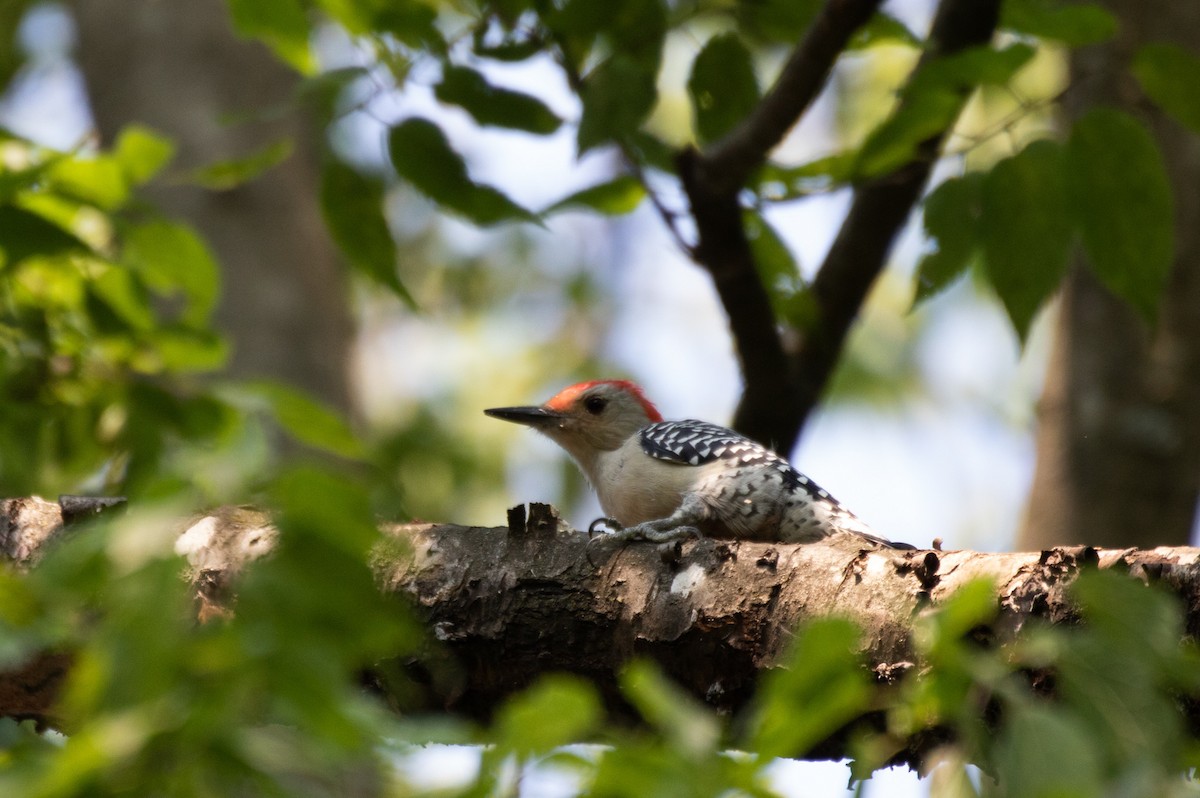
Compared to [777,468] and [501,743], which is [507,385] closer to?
[777,468]

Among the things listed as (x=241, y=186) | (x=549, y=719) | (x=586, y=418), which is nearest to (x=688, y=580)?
(x=549, y=719)

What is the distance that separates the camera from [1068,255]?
3264mm

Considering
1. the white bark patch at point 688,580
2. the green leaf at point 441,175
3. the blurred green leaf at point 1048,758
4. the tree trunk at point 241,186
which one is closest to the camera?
the blurred green leaf at point 1048,758

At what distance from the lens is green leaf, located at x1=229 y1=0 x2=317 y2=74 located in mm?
3266

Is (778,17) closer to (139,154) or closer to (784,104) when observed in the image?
(784,104)

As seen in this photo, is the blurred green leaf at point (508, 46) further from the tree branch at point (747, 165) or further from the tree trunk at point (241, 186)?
the tree trunk at point (241, 186)

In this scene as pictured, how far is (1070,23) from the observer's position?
3293mm

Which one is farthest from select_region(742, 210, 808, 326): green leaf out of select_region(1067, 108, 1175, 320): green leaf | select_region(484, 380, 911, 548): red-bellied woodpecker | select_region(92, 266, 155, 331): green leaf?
select_region(92, 266, 155, 331): green leaf

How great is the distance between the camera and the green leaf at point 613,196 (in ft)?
12.3

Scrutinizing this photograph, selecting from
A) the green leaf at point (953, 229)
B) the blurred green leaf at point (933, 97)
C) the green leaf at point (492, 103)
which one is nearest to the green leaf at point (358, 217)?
the green leaf at point (492, 103)

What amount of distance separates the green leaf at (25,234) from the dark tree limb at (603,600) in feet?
3.03

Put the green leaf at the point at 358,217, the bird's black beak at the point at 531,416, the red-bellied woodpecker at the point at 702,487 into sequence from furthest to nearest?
the bird's black beak at the point at 531,416 < the red-bellied woodpecker at the point at 702,487 < the green leaf at the point at 358,217

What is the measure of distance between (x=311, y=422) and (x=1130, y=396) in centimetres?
418

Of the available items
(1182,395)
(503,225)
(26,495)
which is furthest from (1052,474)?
(26,495)
